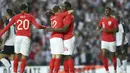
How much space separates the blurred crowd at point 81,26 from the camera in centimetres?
2650

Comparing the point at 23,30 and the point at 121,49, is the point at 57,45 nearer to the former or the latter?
the point at 23,30

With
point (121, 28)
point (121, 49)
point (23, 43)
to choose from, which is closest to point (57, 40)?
point (23, 43)

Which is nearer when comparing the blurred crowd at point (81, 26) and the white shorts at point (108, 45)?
the white shorts at point (108, 45)

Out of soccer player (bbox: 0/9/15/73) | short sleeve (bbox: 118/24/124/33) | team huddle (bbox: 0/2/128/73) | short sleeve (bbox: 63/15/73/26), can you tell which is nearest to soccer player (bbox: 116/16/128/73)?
short sleeve (bbox: 118/24/124/33)

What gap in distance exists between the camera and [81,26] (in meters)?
28.0

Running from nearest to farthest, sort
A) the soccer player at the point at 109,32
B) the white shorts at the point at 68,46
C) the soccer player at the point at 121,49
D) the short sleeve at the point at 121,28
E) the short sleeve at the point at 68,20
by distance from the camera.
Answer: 1. the short sleeve at the point at 68,20
2. the white shorts at the point at 68,46
3. the soccer player at the point at 109,32
4. the short sleeve at the point at 121,28
5. the soccer player at the point at 121,49

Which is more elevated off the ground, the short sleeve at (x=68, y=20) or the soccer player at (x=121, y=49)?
the short sleeve at (x=68, y=20)

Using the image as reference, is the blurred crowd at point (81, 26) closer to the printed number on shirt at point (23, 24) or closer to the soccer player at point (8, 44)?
the soccer player at point (8, 44)

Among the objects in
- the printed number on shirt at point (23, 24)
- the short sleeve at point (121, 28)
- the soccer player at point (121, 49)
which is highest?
the printed number on shirt at point (23, 24)

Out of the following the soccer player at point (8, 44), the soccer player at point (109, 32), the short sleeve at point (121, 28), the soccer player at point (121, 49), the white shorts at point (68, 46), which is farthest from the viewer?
the soccer player at point (121, 49)

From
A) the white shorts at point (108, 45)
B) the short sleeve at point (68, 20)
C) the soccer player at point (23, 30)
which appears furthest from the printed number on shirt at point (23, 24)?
the white shorts at point (108, 45)

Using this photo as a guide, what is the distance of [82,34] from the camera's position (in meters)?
27.5

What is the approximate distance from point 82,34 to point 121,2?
350 cm

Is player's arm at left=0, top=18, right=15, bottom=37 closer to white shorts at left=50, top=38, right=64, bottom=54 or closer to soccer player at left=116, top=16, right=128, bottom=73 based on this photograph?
white shorts at left=50, top=38, right=64, bottom=54
